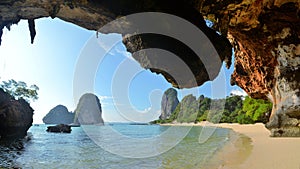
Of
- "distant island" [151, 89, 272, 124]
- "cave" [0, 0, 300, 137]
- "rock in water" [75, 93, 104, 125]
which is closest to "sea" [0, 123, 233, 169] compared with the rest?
"cave" [0, 0, 300, 137]

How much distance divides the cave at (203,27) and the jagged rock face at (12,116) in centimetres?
1677

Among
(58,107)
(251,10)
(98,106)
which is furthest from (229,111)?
(58,107)

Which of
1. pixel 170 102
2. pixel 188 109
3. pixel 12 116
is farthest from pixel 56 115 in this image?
pixel 12 116

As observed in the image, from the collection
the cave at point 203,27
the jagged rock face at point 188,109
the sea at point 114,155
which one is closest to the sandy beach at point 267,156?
the sea at point 114,155

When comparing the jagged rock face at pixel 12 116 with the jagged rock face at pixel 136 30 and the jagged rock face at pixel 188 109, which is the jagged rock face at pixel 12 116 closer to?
the jagged rock face at pixel 136 30

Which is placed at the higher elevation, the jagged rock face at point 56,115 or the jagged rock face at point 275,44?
the jagged rock face at point 275,44

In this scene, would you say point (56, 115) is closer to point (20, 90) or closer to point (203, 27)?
point (20, 90)

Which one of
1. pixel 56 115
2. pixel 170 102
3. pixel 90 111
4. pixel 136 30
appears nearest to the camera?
pixel 136 30

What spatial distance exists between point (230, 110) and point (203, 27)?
49.1 m

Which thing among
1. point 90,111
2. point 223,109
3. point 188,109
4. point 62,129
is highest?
point 223,109

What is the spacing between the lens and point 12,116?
2252 centimetres

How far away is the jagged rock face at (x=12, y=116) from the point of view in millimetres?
21547

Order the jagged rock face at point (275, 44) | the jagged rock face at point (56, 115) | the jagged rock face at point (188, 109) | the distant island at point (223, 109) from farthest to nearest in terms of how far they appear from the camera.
Result: 1. the jagged rock face at point (56, 115)
2. the jagged rock face at point (188, 109)
3. the distant island at point (223, 109)
4. the jagged rock face at point (275, 44)

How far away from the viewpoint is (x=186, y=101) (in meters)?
71.1
